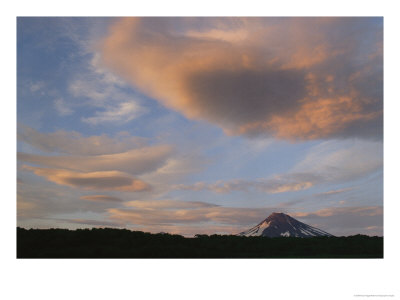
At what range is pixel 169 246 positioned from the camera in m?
10.1

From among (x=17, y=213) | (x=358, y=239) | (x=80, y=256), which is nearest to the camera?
(x=80, y=256)

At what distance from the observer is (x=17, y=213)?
10406 millimetres

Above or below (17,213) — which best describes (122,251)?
below

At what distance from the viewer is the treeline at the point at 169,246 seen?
32.4 ft

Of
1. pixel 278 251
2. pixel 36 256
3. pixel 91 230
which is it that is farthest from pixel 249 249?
pixel 36 256

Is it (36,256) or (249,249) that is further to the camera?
(249,249)

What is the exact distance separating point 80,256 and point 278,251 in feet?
19.8

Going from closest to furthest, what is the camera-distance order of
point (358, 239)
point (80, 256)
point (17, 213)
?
point (80, 256), point (17, 213), point (358, 239)

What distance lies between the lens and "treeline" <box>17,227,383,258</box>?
9.89m

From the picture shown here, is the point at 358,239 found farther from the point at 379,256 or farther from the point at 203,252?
the point at 203,252
